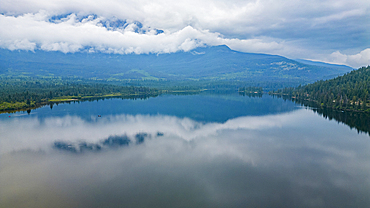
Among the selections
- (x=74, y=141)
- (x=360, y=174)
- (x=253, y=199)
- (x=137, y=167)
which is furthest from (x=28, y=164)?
(x=360, y=174)

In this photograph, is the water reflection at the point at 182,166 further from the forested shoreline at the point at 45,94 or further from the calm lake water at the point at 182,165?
the forested shoreline at the point at 45,94

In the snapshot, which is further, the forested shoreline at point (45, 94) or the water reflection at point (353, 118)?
the forested shoreline at point (45, 94)

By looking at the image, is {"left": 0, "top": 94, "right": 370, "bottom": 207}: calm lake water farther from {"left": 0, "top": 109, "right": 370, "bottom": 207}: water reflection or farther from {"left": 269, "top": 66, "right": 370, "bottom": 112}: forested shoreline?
{"left": 269, "top": 66, "right": 370, "bottom": 112}: forested shoreline

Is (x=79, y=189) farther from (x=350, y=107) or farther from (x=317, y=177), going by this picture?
(x=350, y=107)

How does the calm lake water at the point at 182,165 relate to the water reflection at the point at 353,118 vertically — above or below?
below

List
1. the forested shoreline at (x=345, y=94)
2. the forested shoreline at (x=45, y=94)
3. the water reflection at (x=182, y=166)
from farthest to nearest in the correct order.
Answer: the forested shoreline at (x=45, y=94)
the forested shoreline at (x=345, y=94)
the water reflection at (x=182, y=166)

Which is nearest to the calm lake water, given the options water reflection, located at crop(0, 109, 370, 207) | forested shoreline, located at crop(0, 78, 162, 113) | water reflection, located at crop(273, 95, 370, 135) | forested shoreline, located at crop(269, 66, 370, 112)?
water reflection, located at crop(0, 109, 370, 207)

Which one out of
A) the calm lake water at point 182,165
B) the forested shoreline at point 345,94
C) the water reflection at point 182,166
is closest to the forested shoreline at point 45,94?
the calm lake water at point 182,165
